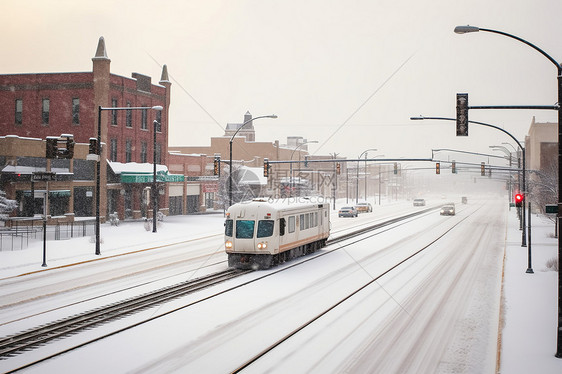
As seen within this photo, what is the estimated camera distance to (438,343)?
12.7m

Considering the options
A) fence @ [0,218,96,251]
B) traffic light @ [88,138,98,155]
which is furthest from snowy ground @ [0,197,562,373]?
traffic light @ [88,138,98,155]

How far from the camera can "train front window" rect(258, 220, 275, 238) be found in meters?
22.6

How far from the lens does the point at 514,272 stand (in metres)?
23.1

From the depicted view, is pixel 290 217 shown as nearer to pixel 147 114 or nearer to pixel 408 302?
pixel 408 302

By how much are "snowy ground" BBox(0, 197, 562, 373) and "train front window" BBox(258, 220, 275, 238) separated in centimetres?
948

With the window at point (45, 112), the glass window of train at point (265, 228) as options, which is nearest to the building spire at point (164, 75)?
the window at point (45, 112)

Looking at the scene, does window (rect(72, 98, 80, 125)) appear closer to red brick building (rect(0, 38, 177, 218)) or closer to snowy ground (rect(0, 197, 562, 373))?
red brick building (rect(0, 38, 177, 218))

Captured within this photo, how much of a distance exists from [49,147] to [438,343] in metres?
20.4

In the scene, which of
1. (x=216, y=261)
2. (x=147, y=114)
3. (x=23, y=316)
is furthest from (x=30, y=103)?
(x=23, y=316)

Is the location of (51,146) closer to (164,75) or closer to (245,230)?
(245,230)

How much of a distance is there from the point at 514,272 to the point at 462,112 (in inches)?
356

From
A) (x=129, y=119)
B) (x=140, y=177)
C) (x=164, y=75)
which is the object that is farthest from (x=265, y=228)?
(x=164, y=75)

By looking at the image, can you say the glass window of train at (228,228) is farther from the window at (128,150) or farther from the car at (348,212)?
the car at (348,212)

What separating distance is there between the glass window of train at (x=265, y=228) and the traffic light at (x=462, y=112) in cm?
869
